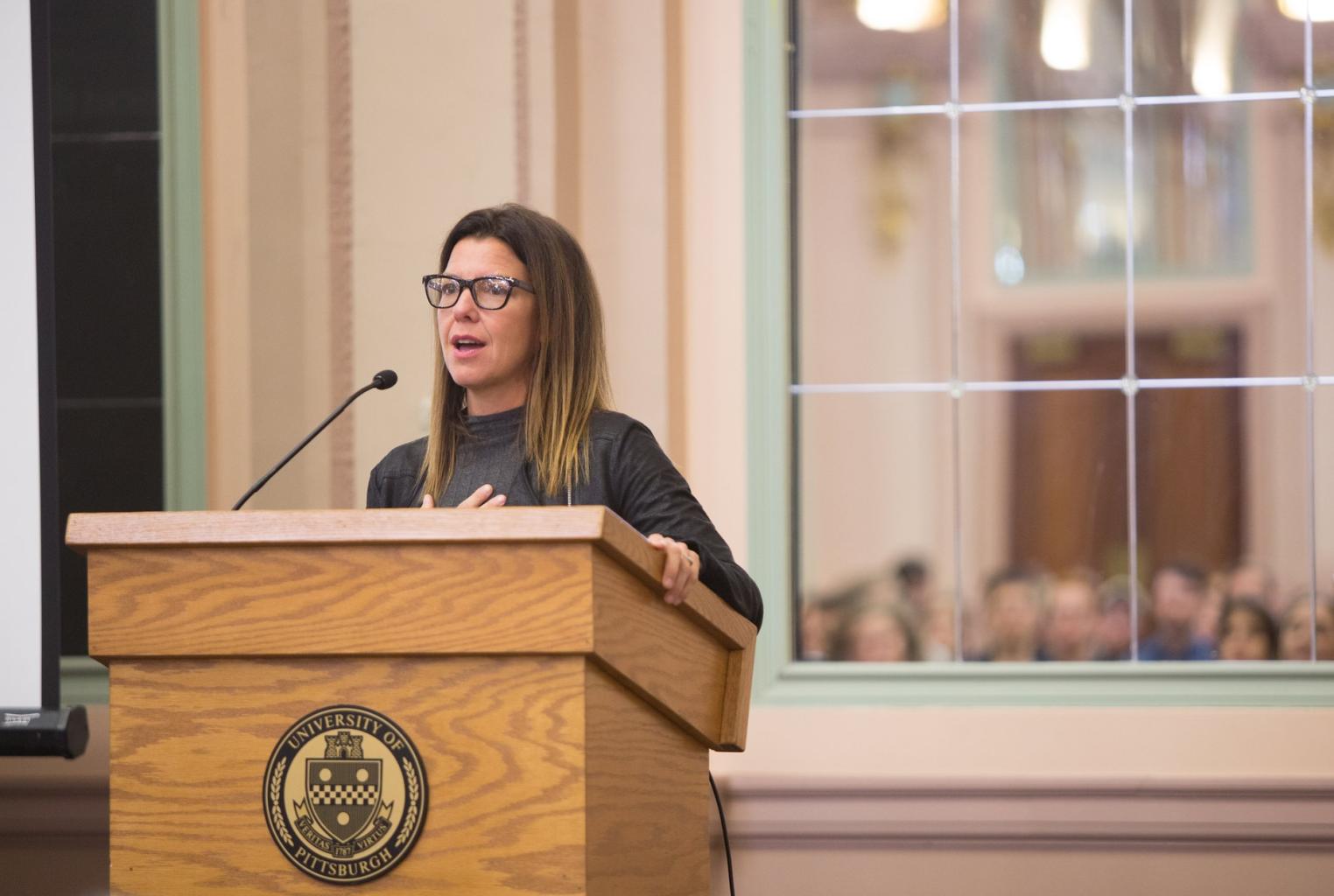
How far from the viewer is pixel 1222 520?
2848mm

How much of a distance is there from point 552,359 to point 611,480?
7.5 inches

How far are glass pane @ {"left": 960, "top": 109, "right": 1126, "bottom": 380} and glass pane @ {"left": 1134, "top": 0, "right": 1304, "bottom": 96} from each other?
0.42 feet

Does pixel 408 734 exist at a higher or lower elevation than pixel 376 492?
lower

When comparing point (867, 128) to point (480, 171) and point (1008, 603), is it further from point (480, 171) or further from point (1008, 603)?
point (1008, 603)

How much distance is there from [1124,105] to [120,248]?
207 centimetres

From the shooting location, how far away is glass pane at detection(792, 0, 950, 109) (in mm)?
2975

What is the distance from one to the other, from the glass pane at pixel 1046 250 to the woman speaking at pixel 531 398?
1135 mm

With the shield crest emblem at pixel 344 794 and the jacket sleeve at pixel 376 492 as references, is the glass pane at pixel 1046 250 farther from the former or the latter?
the shield crest emblem at pixel 344 794

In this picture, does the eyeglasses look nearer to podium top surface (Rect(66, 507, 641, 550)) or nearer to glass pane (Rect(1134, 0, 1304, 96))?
podium top surface (Rect(66, 507, 641, 550))

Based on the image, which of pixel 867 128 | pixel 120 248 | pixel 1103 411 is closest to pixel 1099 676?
pixel 1103 411

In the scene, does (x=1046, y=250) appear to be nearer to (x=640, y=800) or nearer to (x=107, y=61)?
(x=640, y=800)

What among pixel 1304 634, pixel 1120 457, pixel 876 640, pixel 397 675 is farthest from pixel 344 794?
pixel 1304 634

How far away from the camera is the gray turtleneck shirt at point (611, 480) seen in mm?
1942

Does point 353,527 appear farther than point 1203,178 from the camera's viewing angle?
No
